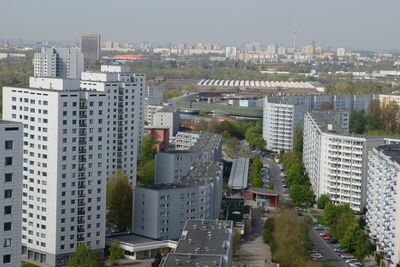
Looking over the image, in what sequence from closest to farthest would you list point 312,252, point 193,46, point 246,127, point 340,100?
point 312,252
point 246,127
point 340,100
point 193,46

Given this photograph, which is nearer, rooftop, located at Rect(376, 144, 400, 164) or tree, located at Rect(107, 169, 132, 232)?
rooftop, located at Rect(376, 144, 400, 164)

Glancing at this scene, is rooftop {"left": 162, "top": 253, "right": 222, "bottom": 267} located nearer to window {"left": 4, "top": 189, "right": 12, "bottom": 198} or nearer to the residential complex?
window {"left": 4, "top": 189, "right": 12, "bottom": 198}

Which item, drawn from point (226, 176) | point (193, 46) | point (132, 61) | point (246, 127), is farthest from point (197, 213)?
A: point (193, 46)

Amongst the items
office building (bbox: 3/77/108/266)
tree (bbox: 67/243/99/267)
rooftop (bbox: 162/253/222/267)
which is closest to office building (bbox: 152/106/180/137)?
office building (bbox: 3/77/108/266)

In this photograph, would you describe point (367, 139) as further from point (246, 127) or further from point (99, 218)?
point (246, 127)

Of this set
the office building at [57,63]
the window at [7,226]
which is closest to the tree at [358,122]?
the office building at [57,63]

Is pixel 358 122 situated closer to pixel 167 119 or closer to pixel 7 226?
pixel 167 119
